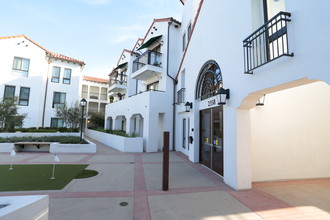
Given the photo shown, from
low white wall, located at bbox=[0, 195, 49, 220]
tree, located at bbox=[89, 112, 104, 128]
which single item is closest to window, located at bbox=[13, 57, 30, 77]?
tree, located at bbox=[89, 112, 104, 128]

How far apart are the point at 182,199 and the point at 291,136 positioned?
4.85 metres

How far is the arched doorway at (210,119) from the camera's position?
262 inches

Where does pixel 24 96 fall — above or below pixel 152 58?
below

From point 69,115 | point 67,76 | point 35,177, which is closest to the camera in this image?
point 35,177

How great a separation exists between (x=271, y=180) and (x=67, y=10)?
41.2 feet

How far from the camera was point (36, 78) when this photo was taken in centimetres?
1867

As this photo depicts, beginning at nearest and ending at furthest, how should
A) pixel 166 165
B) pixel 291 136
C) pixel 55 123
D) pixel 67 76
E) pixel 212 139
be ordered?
1. pixel 166 165
2. pixel 291 136
3. pixel 212 139
4. pixel 55 123
5. pixel 67 76

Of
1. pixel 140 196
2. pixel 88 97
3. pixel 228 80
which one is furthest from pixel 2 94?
pixel 228 80

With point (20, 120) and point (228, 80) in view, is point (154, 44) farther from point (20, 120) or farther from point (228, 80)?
point (20, 120)

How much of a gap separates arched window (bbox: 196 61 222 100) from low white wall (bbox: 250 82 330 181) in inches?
71.1

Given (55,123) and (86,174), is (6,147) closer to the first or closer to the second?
(86,174)

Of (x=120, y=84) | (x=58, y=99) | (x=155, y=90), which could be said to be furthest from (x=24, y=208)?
(x=58, y=99)

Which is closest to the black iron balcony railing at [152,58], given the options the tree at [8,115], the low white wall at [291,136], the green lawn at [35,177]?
the green lawn at [35,177]

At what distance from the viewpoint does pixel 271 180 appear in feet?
19.6
